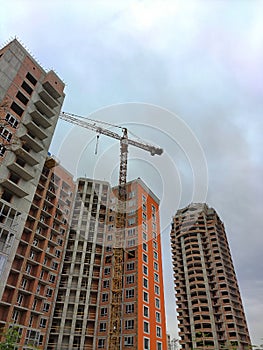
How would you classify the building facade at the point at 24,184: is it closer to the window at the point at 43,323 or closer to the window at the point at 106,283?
the window at the point at 43,323

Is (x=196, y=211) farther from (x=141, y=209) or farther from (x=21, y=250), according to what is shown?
(x=21, y=250)

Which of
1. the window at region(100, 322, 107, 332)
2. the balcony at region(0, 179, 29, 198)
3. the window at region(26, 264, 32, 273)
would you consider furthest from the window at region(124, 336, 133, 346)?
the balcony at region(0, 179, 29, 198)

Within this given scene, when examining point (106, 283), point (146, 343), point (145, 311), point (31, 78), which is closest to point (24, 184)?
point (31, 78)

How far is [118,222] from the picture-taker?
5878 cm

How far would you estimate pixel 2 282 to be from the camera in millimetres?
31781

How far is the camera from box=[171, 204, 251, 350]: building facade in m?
72.8

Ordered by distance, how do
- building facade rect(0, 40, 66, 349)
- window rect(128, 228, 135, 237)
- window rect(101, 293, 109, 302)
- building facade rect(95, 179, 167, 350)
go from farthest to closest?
window rect(128, 228, 135, 237), window rect(101, 293, 109, 302), building facade rect(95, 179, 167, 350), building facade rect(0, 40, 66, 349)

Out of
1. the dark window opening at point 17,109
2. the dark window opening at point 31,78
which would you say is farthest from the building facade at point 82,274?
the dark window opening at point 31,78

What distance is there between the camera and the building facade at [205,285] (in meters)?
72.8

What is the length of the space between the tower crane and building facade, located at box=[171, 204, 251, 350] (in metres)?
27.4

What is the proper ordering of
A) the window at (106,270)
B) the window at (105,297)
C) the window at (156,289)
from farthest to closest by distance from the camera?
the window at (106,270), the window at (156,289), the window at (105,297)

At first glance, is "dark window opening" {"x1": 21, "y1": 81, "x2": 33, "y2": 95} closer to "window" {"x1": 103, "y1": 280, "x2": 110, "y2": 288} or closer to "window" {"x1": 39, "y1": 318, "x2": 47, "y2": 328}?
"window" {"x1": 39, "y1": 318, "x2": 47, "y2": 328}

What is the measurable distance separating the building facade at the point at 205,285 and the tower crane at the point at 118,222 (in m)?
27.4

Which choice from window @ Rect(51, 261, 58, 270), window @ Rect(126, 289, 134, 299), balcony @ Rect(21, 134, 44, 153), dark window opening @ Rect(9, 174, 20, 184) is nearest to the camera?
dark window opening @ Rect(9, 174, 20, 184)
